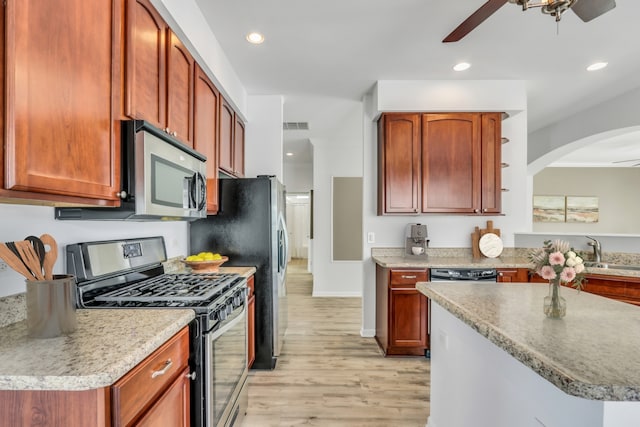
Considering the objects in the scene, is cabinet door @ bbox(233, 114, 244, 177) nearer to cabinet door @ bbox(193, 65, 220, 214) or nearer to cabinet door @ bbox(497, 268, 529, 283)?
cabinet door @ bbox(193, 65, 220, 214)

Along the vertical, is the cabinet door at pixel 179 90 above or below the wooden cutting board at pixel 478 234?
above

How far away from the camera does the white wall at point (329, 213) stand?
5.54 metres

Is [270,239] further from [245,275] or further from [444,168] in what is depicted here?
[444,168]

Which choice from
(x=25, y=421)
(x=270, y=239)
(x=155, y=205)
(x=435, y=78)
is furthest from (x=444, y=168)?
(x=25, y=421)

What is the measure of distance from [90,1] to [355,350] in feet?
10.4

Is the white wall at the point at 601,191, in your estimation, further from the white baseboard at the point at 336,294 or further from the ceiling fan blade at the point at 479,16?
the ceiling fan blade at the point at 479,16

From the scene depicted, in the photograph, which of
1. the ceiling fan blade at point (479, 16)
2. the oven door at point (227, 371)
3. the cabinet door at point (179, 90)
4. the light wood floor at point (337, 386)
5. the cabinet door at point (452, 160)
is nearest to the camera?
the oven door at point (227, 371)

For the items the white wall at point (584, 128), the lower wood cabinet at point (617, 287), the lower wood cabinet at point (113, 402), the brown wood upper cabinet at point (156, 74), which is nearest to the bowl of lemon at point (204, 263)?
the brown wood upper cabinet at point (156, 74)

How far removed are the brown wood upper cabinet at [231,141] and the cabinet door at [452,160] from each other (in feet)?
6.25

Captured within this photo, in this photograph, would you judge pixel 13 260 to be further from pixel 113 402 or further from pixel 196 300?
pixel 196 300

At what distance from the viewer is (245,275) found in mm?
2350

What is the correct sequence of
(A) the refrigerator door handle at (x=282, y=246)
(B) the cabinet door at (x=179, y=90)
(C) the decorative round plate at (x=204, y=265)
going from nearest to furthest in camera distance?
(B) the cabinet door at (x=179, y=90) → (C) the decorative round plate at (x=204, y=265) → (A) the refrigerator door handle at (x=282, y=246)

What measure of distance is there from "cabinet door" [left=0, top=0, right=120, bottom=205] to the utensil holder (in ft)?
0.97

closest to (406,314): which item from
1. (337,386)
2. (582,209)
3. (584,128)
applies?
(337,386)
